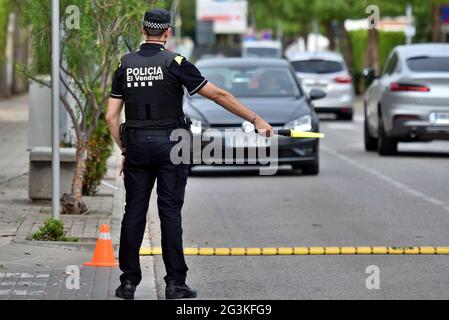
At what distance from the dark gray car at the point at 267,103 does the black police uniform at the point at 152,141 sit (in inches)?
367

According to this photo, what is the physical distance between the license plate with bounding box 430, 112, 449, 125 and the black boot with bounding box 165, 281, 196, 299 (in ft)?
43.6

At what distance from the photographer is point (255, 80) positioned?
20.6m

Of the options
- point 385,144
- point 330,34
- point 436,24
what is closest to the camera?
point 385,144

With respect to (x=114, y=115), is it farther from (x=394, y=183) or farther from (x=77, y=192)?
(x=394, y=183)

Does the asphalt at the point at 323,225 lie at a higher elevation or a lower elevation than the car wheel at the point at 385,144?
higher

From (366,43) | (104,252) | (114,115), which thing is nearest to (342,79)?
(104,252)

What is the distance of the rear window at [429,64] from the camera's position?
22594 millimetres

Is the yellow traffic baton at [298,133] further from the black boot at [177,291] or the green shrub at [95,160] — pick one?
the green shrub at [95,160]

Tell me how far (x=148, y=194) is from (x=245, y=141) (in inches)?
370

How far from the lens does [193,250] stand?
11.7m

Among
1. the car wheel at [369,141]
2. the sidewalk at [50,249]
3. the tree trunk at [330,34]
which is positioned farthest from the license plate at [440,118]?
the tree trunk at [330,34]

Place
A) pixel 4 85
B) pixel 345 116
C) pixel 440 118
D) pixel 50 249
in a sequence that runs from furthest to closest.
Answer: pixel 4 85 < pixel 345 116 < pixel 440 118 < pixel 50 249

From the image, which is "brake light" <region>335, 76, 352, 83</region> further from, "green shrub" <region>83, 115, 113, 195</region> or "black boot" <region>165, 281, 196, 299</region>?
"black boot" <region>165, 281, 196, 299</region>
